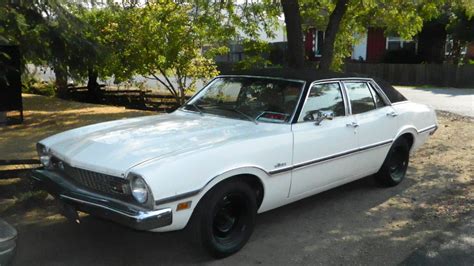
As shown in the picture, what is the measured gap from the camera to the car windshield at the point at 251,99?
16.0ft

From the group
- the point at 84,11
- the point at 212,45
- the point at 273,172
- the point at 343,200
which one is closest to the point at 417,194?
the point at 343,200

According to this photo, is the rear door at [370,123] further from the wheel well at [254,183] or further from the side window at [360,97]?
the wheel well at [254,183]

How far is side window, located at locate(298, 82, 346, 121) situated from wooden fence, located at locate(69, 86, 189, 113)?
9.09 meters

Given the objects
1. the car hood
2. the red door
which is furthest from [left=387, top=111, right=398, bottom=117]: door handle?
the red door

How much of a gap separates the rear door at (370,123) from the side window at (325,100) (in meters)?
0.17

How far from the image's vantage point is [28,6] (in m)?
8.47

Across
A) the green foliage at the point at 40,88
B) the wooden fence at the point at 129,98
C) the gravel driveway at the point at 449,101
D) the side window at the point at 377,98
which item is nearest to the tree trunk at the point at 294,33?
the side window at the point at 377,98

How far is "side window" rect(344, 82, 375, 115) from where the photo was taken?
18.1 ft

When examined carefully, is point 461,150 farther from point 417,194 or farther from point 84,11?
point 84,11

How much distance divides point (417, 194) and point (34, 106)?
1026 centimetres

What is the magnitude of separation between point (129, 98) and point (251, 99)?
11269mm

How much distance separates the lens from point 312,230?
478cm

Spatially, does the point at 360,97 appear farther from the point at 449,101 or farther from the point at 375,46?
the point at 375,46

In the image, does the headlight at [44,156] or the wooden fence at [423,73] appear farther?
the wooden fence at [423,73]
